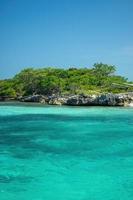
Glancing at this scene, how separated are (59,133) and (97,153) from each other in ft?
19.9

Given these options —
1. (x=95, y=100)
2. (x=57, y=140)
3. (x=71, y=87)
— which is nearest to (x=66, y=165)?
(x=57, y=140)

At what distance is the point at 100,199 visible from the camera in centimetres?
904

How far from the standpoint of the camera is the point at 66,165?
12320mm

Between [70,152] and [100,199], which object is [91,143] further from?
[100,199]

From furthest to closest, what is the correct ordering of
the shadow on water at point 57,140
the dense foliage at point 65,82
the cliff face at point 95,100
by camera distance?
1. the dense foliage at point 65,82
2. the cliff face at point 95,100
3. the shadow on water at point 57,140

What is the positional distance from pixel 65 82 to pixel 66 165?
42.7 meters

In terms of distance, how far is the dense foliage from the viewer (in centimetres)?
5297

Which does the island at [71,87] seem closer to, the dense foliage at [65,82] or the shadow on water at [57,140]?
the dense foliage at [65,82]

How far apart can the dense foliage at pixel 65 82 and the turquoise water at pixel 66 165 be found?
3055 cm

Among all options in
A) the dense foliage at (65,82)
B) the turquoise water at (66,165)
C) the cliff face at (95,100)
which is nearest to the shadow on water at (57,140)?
the turquoise water at (66,165)

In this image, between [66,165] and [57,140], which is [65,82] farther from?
[66,165]

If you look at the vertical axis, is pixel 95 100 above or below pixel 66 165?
above

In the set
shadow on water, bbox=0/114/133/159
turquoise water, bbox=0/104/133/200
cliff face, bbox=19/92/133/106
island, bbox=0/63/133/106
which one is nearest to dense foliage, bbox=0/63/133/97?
island, bbox=0/63/133/106

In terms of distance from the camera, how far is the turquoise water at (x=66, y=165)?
9.52 metres
